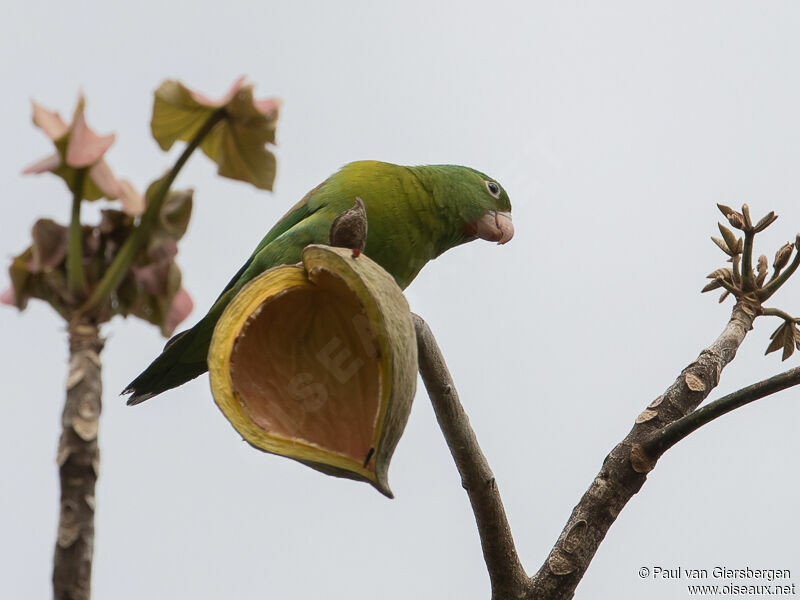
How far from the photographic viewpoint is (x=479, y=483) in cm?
251

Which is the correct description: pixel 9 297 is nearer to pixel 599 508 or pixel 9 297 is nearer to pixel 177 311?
pixel 177 311

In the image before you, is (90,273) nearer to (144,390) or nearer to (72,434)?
(72,434)

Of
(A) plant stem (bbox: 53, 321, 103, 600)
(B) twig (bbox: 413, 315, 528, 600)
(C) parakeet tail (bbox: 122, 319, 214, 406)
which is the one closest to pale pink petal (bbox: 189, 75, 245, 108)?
(A) plant stem (bbox: 53, 321, 103, 600)

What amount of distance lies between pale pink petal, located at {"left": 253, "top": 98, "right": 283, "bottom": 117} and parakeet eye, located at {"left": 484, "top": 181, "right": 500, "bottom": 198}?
2.98 metres

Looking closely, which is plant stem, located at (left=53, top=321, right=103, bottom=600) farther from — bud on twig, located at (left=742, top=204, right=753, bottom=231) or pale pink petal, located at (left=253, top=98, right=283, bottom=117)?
bud on twig, located at (left=742, top=204, right=753, bottom=231)

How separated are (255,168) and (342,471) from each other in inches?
24.8

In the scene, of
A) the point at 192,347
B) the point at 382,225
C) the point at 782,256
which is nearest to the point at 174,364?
the point at 192,347

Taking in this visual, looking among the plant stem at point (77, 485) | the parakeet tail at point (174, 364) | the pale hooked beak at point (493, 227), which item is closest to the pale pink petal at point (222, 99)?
the plant stem at point (77, 485)

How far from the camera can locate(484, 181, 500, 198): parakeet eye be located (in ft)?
14.4

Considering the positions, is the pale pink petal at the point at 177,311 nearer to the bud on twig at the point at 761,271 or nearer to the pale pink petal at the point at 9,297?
the pale pink petal at the point at 9,297

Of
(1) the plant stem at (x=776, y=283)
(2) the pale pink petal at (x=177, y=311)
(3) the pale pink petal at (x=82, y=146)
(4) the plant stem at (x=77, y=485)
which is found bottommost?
(4) the plant stem at (x=77, y=485)

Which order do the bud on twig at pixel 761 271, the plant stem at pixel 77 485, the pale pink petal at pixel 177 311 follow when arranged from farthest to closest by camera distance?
the bud on twig at pixel 761 271, the pale pink petal at pixel 177 311, the plant stem at pixel 77 485

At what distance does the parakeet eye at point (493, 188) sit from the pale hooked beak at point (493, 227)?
0.28 ft

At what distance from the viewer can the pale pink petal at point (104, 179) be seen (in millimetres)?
1230
